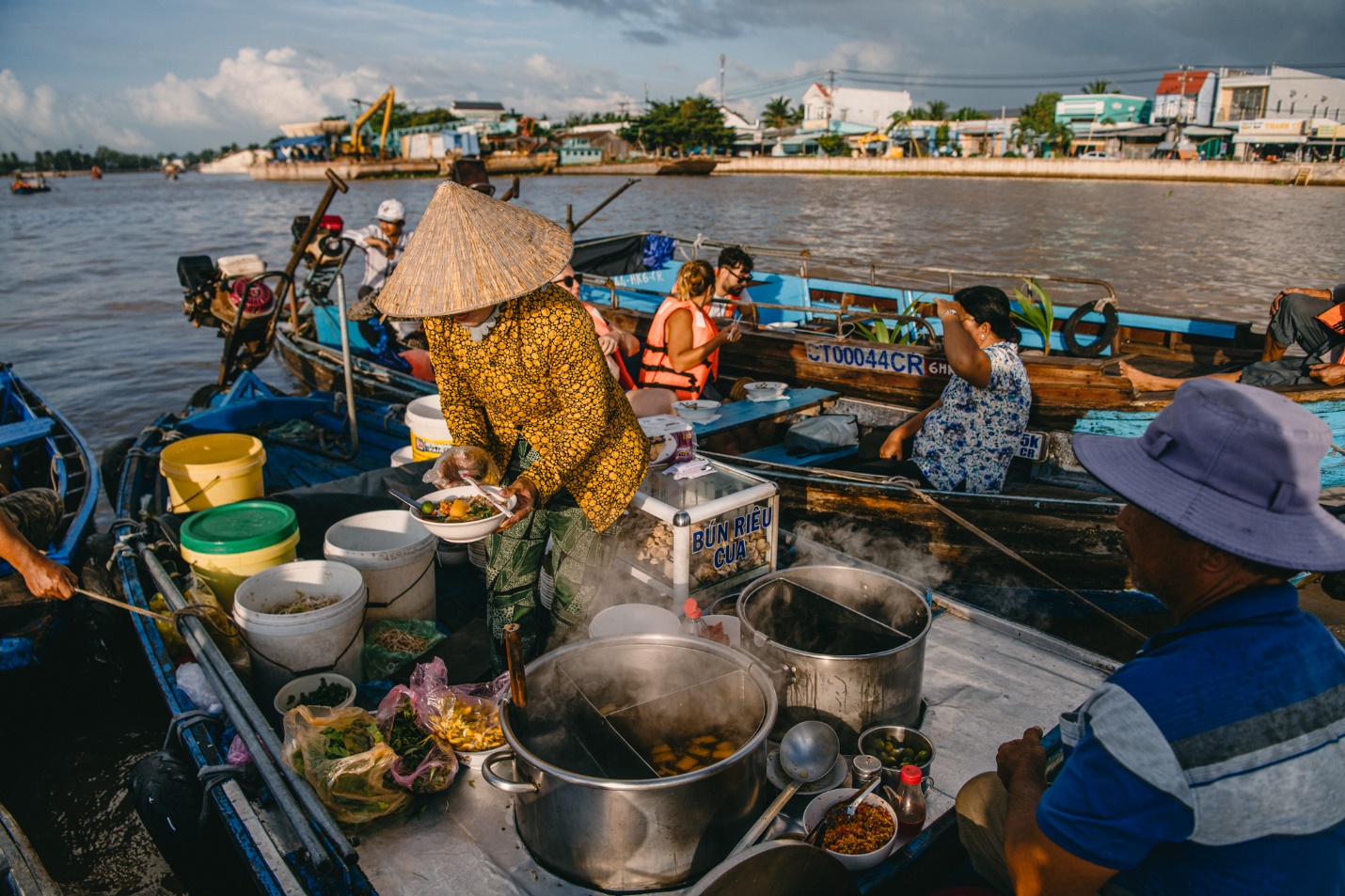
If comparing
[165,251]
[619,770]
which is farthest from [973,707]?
[165,251]

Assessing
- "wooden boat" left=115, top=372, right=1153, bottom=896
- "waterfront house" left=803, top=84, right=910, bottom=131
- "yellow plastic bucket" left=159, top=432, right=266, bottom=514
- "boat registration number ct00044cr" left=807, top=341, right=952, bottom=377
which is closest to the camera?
"wooden boat" left=115, top=372, right=1153, bottom=896

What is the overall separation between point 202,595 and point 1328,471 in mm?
7166

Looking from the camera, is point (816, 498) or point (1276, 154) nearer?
point (816, 498)

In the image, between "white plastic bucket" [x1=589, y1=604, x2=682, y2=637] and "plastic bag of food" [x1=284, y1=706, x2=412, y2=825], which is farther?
"white plastic bucket" [x1=589, y1=604, x2=682, y2=637]

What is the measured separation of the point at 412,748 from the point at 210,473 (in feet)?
7.96

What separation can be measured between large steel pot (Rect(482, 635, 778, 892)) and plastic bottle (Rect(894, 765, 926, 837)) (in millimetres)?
436

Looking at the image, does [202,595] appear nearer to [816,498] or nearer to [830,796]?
[830,796]

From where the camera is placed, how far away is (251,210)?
43.6 m

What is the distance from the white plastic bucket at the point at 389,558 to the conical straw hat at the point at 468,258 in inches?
50.5

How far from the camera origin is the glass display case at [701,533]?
3332 millimetres

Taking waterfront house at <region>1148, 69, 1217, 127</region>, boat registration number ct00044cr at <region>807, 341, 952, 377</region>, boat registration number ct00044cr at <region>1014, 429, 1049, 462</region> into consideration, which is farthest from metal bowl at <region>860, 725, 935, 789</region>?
waterfront house at <region>1148, 69, 1217, 127</region>

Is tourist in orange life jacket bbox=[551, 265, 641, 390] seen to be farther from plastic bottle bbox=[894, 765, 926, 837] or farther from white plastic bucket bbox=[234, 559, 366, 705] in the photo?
plastic bottle bbox=[894, 765, 926, 837]

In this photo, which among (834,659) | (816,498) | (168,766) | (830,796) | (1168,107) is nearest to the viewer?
(830,796)

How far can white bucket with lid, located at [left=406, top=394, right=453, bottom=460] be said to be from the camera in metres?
4.36
